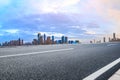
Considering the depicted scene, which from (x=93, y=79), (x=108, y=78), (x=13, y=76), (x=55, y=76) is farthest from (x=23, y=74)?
(x=108, y=78)

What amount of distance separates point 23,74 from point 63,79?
28.6 inches

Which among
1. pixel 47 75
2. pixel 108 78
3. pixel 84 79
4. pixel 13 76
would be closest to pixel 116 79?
pixel 108 78

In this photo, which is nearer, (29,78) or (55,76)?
(29,78)

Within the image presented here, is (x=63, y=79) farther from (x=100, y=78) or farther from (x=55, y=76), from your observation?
(x=100, y=78)

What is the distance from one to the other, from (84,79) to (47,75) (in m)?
0.66

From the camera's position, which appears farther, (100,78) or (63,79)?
(100,78)

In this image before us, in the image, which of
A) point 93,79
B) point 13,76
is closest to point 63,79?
point 93,79

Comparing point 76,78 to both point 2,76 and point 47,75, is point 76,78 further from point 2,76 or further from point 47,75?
point 2,76

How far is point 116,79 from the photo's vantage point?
13.9 ft

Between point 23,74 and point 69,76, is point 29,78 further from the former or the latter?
point 69,76

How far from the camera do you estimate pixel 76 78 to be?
167 inches

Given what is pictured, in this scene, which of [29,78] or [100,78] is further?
[100,78]

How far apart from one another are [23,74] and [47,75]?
42 centimetres

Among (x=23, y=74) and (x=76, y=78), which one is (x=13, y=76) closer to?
(x=23, y=74)
